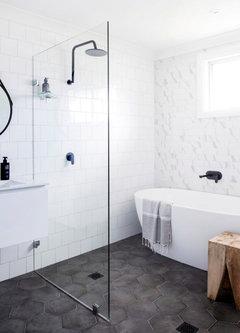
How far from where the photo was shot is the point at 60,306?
2.43 m

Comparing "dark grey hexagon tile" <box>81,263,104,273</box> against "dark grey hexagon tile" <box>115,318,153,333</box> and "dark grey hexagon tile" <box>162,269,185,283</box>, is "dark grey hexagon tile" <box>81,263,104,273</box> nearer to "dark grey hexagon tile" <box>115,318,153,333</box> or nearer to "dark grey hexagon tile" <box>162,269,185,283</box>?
"dark grey hexagon tile" <box>115,318,153,333</box>

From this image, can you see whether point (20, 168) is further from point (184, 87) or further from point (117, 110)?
point (184, 87)

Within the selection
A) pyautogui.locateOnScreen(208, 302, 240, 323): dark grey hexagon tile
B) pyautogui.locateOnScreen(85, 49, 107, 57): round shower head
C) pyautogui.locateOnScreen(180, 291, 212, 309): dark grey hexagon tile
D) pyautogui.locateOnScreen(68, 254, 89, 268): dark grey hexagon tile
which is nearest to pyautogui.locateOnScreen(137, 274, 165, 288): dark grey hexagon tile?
Answer: pyautogui.locateOnScreen(180, 291, 212, 309): dark grey hexagon tile

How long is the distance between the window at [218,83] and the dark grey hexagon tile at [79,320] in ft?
9.38

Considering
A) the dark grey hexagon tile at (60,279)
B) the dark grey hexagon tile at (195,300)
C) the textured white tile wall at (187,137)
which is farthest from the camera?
the textured white tile wall at (187,137)

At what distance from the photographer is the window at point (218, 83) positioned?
378 cm

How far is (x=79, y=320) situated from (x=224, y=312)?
1.17 metres

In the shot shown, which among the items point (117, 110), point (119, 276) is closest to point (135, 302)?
point (119, 276)

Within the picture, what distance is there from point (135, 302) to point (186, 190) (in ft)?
6.60

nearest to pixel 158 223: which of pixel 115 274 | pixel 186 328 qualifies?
pixel 115 274

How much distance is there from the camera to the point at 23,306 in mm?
2443

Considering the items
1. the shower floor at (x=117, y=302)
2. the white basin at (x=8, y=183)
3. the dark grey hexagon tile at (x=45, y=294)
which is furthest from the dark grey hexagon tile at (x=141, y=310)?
the white basin at (x=8, y=183)

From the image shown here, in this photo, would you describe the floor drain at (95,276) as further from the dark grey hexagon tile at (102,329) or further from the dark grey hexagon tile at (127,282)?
the dark grey hexagon tile at (127,282)

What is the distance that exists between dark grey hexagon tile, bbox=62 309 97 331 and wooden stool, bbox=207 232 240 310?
107 cm
